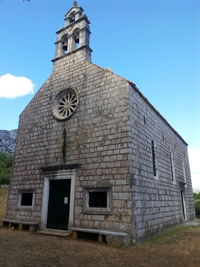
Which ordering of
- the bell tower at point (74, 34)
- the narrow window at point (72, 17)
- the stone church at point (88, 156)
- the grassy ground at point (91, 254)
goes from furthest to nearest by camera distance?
1. the narrow window at point (72, 17)
2. the bell tower at point (74, 34)
3. the stone church at point (88, 156)
4. the grassy ground at point (91, 254)

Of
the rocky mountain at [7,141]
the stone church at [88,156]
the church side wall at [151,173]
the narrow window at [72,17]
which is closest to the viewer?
the stone church at [88,156]

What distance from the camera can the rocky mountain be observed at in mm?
72250

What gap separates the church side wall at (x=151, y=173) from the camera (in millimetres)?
7312

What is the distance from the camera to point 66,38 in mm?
11859

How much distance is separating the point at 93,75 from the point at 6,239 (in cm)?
735

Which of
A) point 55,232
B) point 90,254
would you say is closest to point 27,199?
point 55,232

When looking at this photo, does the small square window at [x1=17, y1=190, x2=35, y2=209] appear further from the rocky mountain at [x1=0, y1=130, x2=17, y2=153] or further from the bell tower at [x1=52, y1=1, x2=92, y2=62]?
the rocky mountain at [x1=0, y1=130, x2=17, y2=153]

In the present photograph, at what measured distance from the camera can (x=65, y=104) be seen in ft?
33.6

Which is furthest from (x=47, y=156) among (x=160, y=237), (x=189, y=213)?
(x=189, y=213)

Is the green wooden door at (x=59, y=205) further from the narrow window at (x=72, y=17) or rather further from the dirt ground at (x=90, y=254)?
the narrow window at (x=72, y=17)

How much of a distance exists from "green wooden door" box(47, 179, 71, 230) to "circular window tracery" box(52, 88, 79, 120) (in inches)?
123

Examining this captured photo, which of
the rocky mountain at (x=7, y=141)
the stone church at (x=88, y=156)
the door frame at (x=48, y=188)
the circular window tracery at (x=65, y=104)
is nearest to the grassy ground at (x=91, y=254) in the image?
the stone church at (x=88, y=156)

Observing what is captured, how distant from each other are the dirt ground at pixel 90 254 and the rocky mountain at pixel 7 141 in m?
70.4

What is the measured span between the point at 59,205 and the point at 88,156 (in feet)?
8.12
